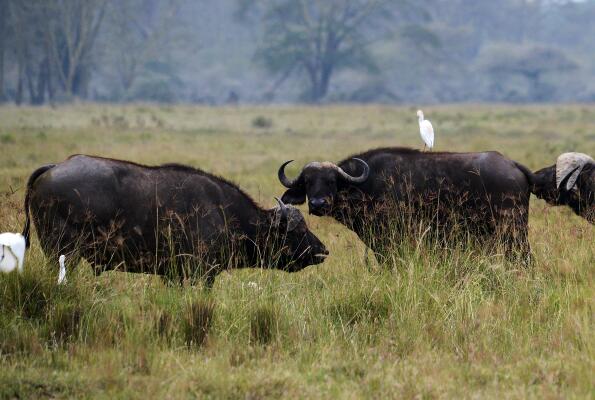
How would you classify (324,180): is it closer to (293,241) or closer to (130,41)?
(293,241)

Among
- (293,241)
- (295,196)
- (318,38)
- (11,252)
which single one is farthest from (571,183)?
(318,38)

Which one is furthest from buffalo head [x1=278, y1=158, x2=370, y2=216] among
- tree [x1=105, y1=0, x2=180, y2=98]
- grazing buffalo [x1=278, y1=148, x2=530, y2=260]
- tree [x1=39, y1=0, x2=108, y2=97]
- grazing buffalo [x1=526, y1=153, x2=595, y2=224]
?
tree [x1=105, y1=0, x2=180, y2=98]

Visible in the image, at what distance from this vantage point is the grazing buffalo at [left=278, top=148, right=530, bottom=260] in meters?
7.87

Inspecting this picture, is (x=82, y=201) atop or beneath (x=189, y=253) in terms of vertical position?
atop

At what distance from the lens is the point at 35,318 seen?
5.89 m

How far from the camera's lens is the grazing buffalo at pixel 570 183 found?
8.38m

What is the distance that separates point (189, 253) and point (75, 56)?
44.5m

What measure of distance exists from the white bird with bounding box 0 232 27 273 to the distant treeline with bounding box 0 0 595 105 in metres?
44.7

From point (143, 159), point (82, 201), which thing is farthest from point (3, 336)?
point (143, 159)

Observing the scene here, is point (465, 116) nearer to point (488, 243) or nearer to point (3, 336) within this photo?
point (488, 243)

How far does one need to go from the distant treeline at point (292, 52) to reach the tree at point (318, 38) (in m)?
0.08

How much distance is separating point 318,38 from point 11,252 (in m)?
50.6

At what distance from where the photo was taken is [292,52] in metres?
55.3

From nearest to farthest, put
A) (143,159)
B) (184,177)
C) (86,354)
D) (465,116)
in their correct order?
(86,354) → (184,177) → (143,159) → (465,116)
